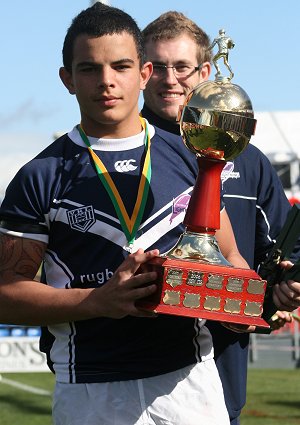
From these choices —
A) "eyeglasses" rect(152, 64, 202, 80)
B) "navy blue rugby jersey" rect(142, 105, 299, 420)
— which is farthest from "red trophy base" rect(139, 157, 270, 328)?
"eyeglasses" rect(152, 64, 202, 80)

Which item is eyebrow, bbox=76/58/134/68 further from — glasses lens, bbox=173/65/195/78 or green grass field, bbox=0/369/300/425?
green grass field, bbox=0/369/300/425

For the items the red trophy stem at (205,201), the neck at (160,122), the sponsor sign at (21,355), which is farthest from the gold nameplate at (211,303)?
the sponsor sign at (21,355)

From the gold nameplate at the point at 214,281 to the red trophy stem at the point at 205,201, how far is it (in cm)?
21

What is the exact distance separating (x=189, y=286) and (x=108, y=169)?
61 cm

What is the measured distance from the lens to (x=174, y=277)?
146 inches

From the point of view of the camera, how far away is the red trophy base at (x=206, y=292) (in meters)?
3.71

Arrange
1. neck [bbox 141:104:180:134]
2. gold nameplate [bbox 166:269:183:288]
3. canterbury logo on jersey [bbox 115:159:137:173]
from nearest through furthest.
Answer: gold nameplate [bbox 166:269:183:288]
canterbury logo on jersey [bbox 115:159:137:173]
neck [bbox 141:104:180:134]

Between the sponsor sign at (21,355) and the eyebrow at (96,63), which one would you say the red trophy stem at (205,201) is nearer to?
the eyebrow at (96,63)

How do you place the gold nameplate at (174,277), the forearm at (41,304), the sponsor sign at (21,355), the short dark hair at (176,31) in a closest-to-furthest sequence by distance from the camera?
the gold nameplate at (174,277) → the forearm at (41,304) → the short dark hair at (176,31) → the sponsor sign at (21,355)

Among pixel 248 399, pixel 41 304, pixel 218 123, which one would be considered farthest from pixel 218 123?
pixel 248 399

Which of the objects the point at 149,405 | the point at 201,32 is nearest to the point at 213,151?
the point at 149,405

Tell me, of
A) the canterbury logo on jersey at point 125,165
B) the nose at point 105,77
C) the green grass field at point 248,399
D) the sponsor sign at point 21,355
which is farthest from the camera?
the sponsor sign at point 21,355

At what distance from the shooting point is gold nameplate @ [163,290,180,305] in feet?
12.2

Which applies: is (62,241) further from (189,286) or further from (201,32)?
(201,32)
